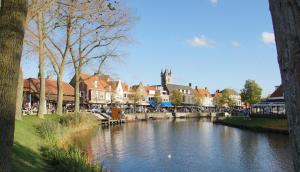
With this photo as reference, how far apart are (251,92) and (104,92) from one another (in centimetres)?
3716

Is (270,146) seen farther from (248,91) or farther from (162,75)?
(162,75)

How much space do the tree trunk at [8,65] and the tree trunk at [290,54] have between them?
3.80m

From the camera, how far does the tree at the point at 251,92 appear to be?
95.4 m

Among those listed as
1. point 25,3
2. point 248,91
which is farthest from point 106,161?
point 248,91

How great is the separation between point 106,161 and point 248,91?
260ft

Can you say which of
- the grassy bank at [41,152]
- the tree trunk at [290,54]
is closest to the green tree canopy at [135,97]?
the grassy bank at [41,152]

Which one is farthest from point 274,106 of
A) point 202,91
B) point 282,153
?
point 202,91

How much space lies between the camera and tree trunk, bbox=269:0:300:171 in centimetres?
221

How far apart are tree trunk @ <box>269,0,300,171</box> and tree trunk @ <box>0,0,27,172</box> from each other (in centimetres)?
380

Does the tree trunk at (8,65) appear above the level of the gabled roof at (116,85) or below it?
below

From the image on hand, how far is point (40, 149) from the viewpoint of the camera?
1727 cm

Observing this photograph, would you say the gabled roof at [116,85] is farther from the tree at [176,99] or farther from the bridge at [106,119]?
the bridge at [106,119]

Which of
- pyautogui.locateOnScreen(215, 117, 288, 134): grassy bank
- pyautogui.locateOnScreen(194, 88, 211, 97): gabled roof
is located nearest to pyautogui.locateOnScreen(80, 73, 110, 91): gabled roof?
pyautogui.locateOnScreen(215, 117, 288, 134): grassy bank

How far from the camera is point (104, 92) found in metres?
95.0
